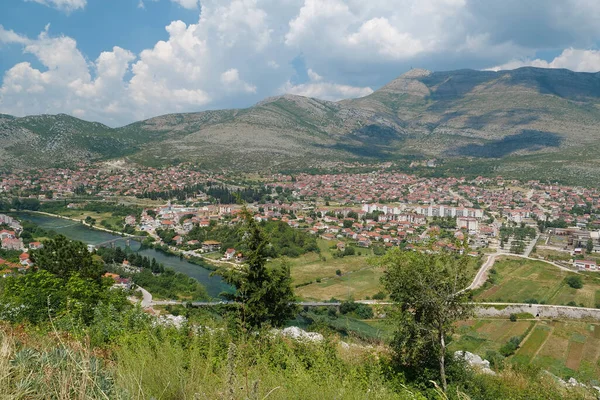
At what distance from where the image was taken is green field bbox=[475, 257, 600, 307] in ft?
66.4

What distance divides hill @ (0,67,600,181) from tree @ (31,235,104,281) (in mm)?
69716

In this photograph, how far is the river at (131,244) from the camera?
74.1 feet

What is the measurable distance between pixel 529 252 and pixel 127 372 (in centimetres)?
3481

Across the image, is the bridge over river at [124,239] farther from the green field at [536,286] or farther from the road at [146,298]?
the green field at [536,286]

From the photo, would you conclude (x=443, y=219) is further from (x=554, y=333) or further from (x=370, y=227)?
(x=554, y=333)

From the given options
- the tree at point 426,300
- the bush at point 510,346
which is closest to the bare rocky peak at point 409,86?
the bush at point 510,346

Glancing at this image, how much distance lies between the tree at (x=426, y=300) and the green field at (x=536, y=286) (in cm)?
1603

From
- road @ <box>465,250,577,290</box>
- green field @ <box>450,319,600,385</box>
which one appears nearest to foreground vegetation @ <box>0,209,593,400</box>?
green field @ <box>450,319,600,385</box>

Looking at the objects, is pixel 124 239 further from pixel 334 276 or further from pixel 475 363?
pixel 475 363

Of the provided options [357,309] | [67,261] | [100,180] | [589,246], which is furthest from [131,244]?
[589,246]

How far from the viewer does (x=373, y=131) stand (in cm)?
12975

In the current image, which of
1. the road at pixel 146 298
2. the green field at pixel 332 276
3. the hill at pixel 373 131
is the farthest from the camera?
the hill at pixel 373 131

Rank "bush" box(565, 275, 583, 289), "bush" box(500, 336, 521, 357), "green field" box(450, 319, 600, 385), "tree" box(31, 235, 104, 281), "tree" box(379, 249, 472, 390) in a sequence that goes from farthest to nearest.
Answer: "bush" box(565, 275, 583, 289) < "bush" box(500, 336, 521, 357) < "green field" box(450, 319, 600, 385) < "tree" box(31, 235, 104, 281) < "tree" box(379, 249, 472, 390)

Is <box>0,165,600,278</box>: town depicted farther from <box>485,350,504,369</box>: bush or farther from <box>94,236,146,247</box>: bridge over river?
<box>485,350,504,369</box>: bush
